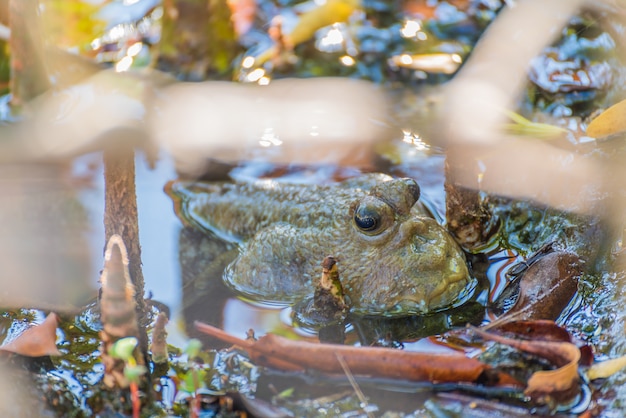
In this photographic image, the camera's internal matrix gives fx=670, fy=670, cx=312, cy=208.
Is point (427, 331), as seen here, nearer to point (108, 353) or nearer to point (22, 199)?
point (108, 353)

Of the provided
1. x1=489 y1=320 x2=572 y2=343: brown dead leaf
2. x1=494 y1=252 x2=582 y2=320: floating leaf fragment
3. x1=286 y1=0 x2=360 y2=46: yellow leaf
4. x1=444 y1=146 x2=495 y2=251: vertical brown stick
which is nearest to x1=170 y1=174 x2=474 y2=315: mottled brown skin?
x1=444 y1=146 x2=495 y2=251: vertical brown stick

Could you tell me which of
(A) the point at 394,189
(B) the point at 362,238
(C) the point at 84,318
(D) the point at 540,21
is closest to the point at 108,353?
(C) the point at 84,318

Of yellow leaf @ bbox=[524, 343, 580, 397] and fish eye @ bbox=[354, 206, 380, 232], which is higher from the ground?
fish eye @ bbox=[354, 206, 380, 232]

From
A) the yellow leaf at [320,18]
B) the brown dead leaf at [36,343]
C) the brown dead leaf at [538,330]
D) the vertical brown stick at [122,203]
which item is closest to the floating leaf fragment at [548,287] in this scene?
the brown dead leaf at [538,330]

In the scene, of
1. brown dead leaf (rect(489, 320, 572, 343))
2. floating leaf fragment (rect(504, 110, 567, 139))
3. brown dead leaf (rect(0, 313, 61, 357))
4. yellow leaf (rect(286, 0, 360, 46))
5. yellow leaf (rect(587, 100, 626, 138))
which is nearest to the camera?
brown dead leaf (rect(489, 320, 572, 343))

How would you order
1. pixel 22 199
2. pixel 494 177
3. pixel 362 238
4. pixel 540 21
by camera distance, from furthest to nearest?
1. pixel 540 21
2. pixel 22 199
3. pixel 494 177
4. pixel 362 238

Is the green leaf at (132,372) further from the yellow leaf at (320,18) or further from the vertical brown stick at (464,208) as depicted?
the yellow leaf at (320,18)

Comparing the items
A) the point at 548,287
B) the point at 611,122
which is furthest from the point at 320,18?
the point at 548,287

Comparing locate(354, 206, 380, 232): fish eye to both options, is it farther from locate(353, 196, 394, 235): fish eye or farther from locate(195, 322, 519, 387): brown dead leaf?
locate(195, 322, 519, 387): brown dead leaf
